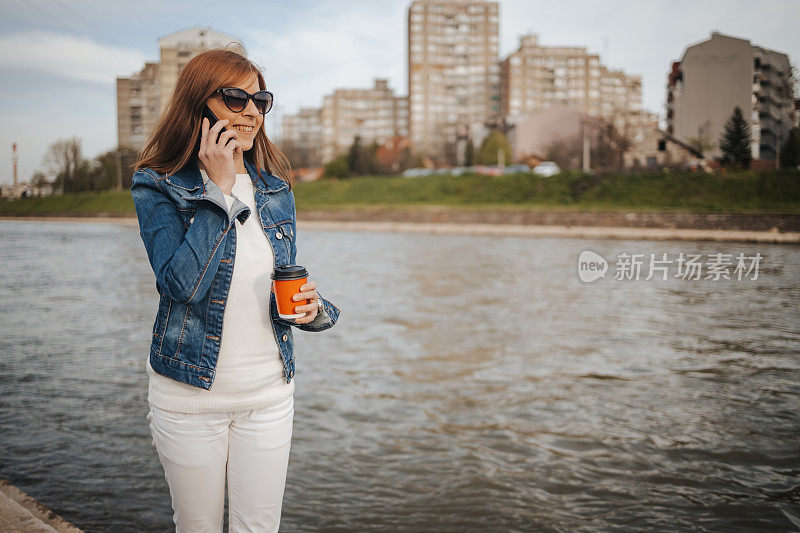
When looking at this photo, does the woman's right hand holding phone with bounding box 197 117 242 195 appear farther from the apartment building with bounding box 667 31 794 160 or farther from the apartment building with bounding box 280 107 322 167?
the apartment building with bounding box 280 107 322 167

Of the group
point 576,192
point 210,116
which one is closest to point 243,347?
point 210,116

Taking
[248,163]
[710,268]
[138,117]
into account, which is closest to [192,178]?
[248,163]

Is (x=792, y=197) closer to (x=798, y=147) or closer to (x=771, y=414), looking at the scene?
(x=798, y=147)

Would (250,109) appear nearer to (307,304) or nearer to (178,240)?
(178,240)

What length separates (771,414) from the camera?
18.8 feet

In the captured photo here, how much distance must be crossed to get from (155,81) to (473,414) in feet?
12.8

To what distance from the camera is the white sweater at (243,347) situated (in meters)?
2.00

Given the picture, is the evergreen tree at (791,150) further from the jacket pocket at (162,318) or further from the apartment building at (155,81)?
the jacket pocket at (162,318)

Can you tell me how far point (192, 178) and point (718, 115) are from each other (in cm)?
2982

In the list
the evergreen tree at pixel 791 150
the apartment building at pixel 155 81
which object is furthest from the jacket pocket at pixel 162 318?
the evergreen tree at pixel 791 150

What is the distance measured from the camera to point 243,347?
6.67ft

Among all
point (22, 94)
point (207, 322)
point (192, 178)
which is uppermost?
point (22, 94)

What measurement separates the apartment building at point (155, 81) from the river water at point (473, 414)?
1.70m

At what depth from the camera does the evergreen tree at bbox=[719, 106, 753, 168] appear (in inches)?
1063
